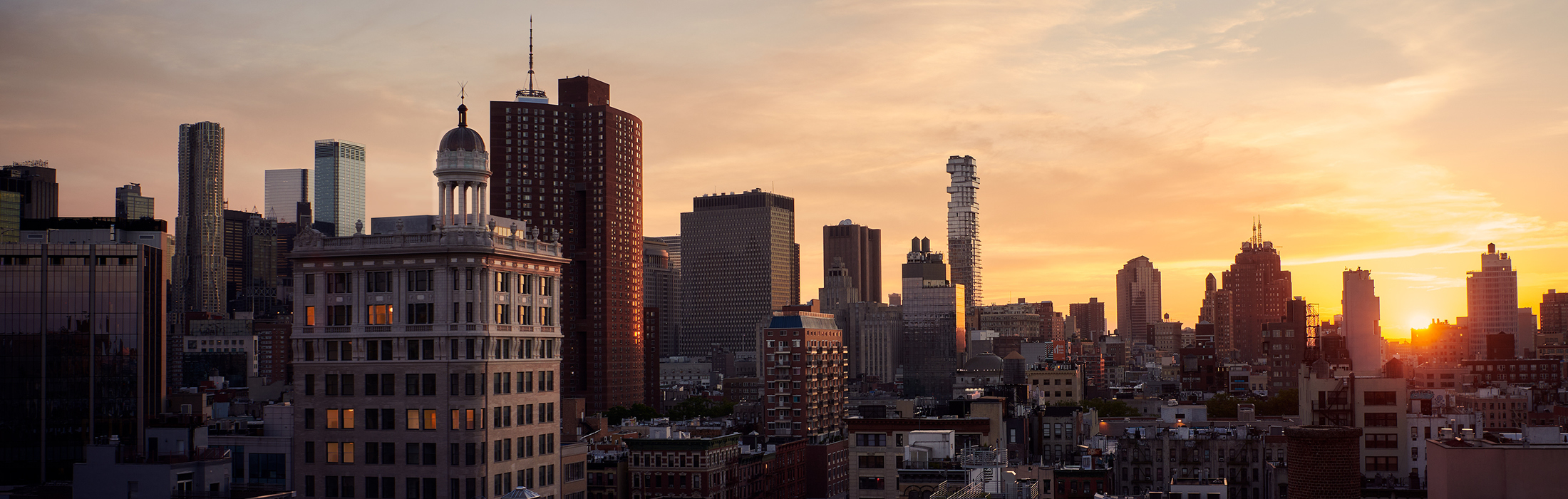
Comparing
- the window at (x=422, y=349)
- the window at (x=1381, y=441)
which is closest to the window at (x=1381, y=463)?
the window at (x=1381, y=441)

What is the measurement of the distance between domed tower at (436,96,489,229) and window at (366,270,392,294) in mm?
6324

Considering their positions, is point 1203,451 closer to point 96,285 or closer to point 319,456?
point 319,456

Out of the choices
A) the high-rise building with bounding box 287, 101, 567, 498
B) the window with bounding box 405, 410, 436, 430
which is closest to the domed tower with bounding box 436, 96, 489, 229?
the high-rise building with bounding box 287, 101, 567, 498

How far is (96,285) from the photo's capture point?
178500 mm

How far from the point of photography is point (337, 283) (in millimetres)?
109812

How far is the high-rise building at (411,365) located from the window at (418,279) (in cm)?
10

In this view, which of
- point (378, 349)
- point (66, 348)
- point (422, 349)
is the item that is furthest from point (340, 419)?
point (66, 348)

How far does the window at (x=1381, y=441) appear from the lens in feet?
429

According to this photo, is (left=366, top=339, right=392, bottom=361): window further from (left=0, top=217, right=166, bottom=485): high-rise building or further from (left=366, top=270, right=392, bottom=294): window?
(left=0, top=217, right=166, bottom=485): high-rise building

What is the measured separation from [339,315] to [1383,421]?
96726mm

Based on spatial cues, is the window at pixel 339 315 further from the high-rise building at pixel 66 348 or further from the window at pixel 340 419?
the high-rise building at pixel 66 348

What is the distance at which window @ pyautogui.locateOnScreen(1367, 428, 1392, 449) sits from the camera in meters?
131

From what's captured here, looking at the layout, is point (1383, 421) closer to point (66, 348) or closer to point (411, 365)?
point (411, 365)

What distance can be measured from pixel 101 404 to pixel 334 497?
86.3m
